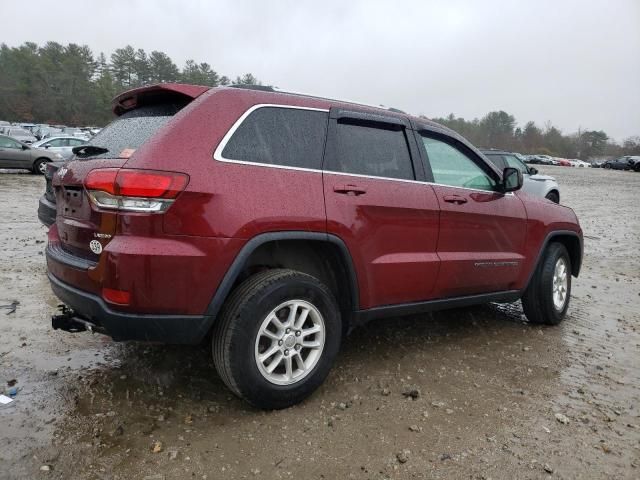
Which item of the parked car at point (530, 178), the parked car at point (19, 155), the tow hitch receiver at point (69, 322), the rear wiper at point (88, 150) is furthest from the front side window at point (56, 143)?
the tow hitch receiver at point (69, 322)

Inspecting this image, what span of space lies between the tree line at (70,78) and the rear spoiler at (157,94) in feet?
222

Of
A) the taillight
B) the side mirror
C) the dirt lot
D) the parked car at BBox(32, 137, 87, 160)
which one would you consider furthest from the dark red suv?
the parked car at BBox(32, 137, 87, 160)

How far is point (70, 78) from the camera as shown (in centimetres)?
7344

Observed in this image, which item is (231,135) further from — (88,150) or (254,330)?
(254,330)

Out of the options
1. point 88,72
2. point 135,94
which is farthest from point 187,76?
point 135,94

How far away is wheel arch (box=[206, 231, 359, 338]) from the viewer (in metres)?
2.67

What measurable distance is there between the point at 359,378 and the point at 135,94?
7.68 feet

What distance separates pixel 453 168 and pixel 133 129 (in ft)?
7.62

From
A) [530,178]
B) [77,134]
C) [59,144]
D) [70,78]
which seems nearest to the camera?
[530,178]

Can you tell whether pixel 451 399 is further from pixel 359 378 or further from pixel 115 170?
pixel 115 170

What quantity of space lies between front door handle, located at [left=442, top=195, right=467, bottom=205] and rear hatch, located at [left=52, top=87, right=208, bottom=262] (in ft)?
6.22

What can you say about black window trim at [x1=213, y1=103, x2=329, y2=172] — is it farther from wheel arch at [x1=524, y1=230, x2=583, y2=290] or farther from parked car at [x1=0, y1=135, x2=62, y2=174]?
parked car at [x1=0, y1=135, x2=62, y2=174]

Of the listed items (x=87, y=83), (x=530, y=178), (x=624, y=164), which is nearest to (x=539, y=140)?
(x=624, y=164)

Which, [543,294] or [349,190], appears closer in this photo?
[349,190]
